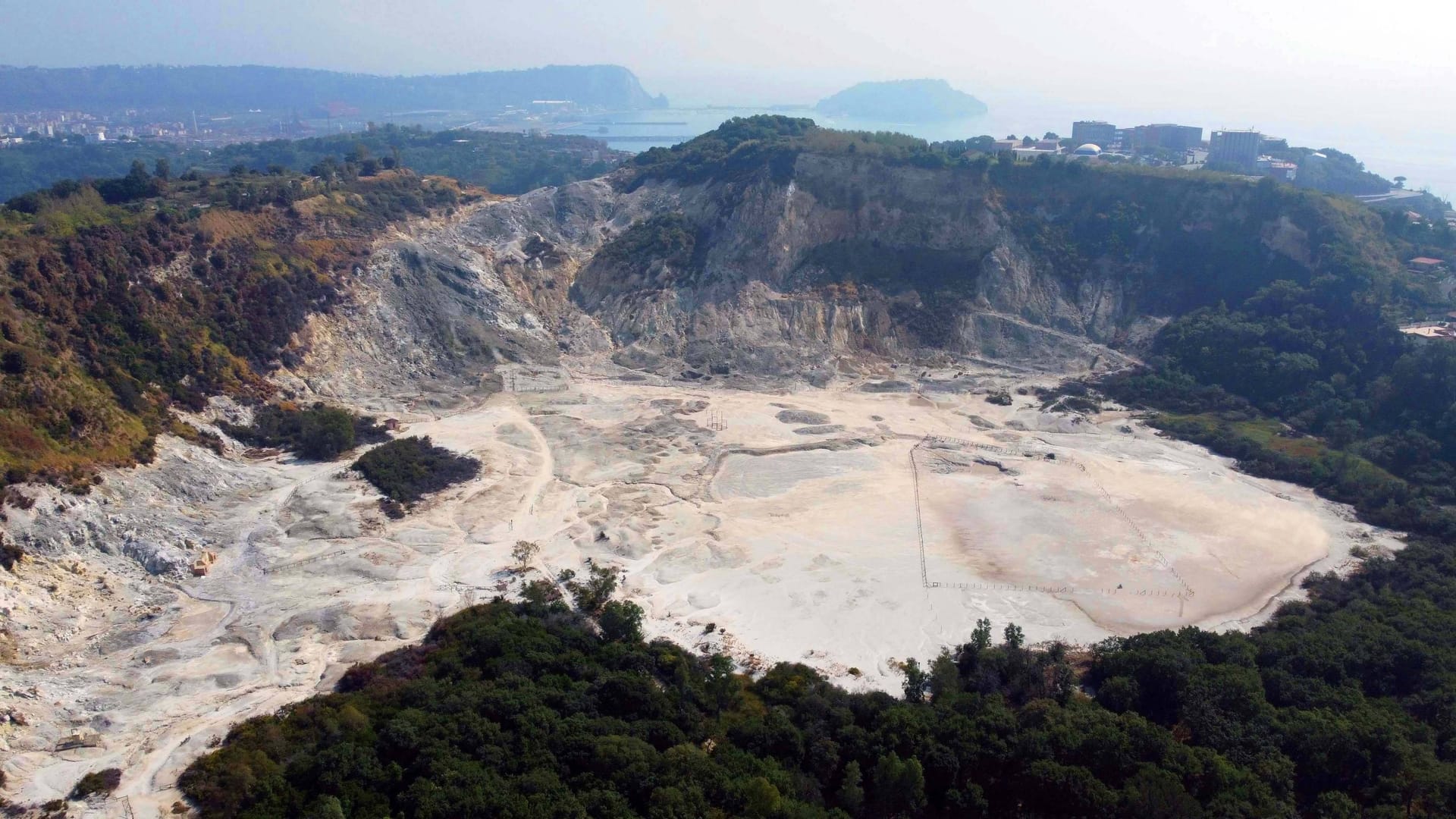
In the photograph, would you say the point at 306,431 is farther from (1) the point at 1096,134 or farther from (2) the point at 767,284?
(1) the point at 1096,134

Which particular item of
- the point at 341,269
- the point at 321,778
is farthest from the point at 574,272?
the point at 321,778

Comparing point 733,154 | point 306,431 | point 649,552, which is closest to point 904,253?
point 733,154

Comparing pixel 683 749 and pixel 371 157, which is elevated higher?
pixel 371 157

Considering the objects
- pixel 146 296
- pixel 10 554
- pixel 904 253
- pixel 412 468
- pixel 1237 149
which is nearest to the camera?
pixel 10 554

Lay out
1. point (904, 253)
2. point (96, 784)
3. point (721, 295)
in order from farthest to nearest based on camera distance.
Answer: point (904, 253) < point (721, 295) < point (96, 784)

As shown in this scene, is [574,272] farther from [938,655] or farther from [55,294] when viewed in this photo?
[938,655]
